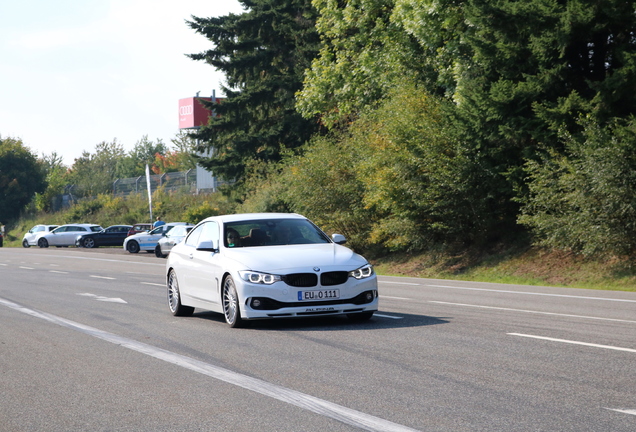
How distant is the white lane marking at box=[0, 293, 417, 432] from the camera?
6047mm

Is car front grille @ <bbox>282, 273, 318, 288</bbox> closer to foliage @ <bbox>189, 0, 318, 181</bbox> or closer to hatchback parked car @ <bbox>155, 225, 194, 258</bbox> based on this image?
hatchback parked car @ <bbox>155, 225, 194, 258</bbox>

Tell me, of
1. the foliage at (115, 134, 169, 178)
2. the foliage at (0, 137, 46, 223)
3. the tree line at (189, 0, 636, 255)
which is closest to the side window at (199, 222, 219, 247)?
the tree line at (189, 0, 636, 255)

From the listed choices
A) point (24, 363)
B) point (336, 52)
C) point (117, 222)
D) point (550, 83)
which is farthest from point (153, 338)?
point (117, 222)

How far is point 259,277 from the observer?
11453mm

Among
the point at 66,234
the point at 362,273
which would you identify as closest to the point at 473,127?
the point at 362,273

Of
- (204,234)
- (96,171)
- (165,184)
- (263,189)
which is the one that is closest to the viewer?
(204,234)

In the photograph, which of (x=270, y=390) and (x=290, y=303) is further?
(x=290, y=303)

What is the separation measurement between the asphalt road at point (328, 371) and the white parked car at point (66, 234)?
46752 millimetres

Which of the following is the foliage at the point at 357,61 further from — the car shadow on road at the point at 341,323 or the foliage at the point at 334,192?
the car shadow on road at the point at 341,323

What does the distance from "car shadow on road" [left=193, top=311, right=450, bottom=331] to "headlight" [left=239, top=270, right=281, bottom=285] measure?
69cm

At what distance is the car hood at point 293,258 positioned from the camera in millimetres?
11477

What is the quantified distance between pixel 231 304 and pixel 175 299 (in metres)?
2.34

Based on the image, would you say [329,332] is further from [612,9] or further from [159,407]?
[612,9]

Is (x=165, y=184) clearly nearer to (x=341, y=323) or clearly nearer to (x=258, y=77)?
(x=258, y=77)
